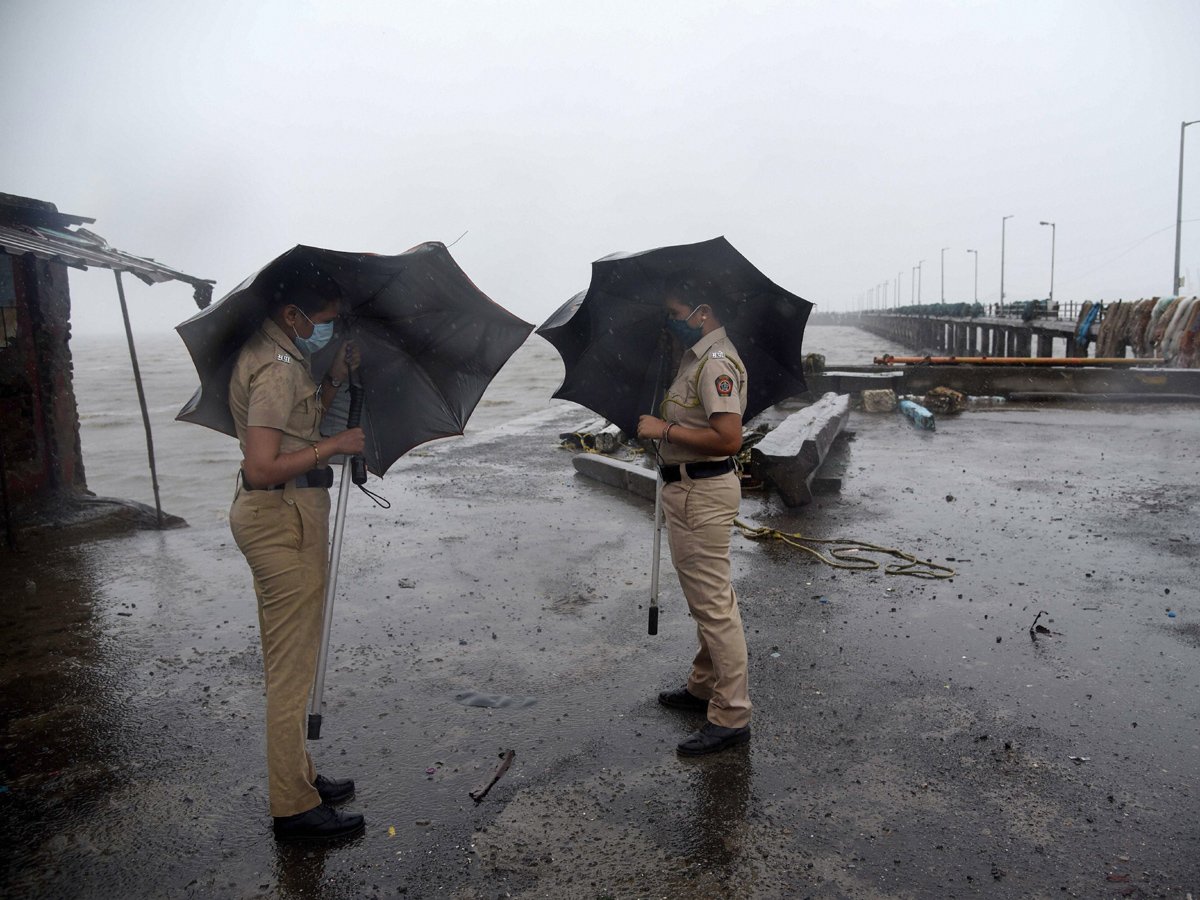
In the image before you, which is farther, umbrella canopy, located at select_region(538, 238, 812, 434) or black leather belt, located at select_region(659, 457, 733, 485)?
umbrella canopy, located at select_region(538, 238, 812, 434)

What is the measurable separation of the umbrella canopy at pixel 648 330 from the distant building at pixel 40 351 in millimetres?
5418

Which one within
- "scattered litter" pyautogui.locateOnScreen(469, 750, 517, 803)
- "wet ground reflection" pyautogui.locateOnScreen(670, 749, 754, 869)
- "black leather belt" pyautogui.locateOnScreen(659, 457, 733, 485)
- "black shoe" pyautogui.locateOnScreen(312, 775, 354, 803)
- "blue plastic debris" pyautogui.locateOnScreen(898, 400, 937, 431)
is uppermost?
"black leather belt" pyautogui.locateOnScreen(659, 457, 733, 485)

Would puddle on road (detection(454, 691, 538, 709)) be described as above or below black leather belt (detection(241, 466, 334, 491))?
below

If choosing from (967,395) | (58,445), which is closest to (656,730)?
(58,445)

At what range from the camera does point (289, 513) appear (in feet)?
9.19

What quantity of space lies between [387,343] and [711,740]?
216 centimetres

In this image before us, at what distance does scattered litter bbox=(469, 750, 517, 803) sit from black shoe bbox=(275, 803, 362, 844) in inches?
18.2

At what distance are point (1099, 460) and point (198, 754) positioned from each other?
10847mm

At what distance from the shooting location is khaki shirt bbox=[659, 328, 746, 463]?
3.35 m

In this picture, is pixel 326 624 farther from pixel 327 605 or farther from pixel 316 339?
pixel 316 339

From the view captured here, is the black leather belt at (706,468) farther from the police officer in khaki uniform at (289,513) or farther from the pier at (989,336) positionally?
the pier at (989,336)

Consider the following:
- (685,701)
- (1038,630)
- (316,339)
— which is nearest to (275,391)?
(316,339)

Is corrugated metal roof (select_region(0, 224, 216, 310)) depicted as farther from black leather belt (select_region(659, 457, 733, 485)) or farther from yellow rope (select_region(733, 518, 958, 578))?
yellow rope (select_region(733, 518, 958, 578))

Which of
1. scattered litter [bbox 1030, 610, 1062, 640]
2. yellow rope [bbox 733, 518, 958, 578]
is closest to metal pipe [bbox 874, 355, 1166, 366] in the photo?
yellow rope [bbox 733, 518, 958, 578]
